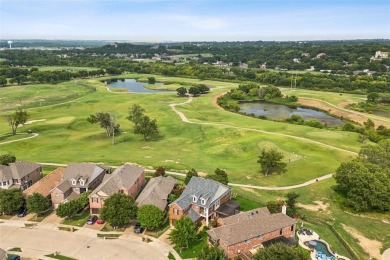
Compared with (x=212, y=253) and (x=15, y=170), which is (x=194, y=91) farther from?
(x=212, y=253)

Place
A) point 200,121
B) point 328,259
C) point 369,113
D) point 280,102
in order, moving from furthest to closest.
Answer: point 280,102 < point 369,113 < point 200,121 < point 328,259

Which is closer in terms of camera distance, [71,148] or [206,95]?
[71,148]

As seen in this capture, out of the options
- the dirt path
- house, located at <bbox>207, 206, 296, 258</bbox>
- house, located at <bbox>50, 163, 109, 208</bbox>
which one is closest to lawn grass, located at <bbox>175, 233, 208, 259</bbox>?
house, located at <bbox>207, 206, 296, 258</bbox>

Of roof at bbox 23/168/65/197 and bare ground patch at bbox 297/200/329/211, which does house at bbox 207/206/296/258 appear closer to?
bare ground patch at bbox 297/200/329/211

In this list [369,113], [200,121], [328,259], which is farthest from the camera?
[369,113]

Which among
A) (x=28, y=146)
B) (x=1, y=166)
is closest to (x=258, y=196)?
(x=1, y=166)

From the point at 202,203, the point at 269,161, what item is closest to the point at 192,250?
the point at 202,203

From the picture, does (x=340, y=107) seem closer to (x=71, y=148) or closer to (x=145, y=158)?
(x=145, y=158)
